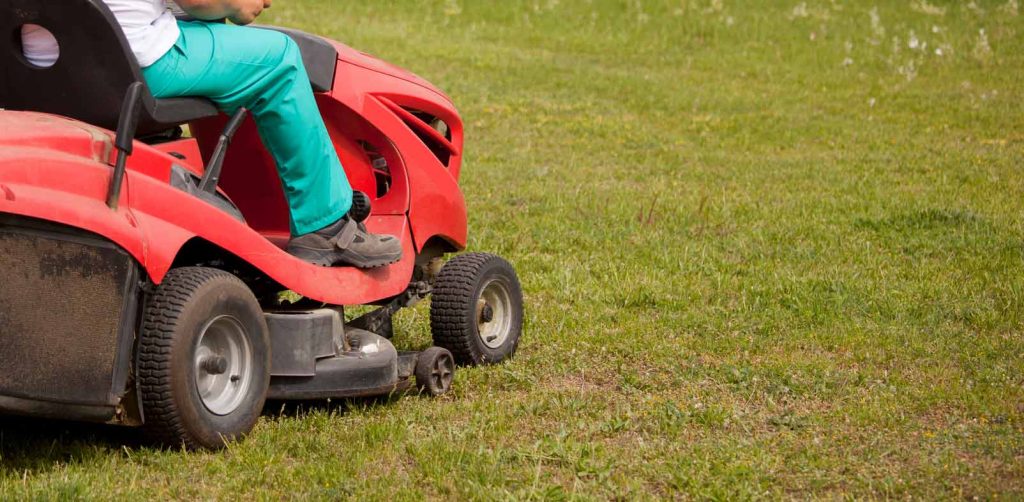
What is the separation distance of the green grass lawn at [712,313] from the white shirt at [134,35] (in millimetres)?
1238

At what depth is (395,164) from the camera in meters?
5.30

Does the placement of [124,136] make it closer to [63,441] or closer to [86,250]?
[86,250]

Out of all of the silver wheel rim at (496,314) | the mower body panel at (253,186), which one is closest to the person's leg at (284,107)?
the mower body panel at (253,186)

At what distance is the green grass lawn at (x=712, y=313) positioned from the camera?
421 centimetres

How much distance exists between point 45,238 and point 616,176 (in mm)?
7080

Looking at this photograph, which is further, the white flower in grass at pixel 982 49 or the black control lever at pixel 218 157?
the white flower in grass at pixel 982 49

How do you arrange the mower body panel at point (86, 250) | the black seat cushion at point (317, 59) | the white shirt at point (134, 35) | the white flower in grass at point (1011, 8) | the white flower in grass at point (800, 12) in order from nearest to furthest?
the mower body panel at point (86, 250) → the white shirt at point (134, 35) → the black seat cushion at point (317, 59) → the white flower in grass at point (1011, 8) → the white flower in grass at point (800, 12)

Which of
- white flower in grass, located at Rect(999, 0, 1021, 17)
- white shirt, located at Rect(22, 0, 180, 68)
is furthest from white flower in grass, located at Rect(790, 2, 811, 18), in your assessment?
white shirt, located at Rect(22, 0, 180, 68)

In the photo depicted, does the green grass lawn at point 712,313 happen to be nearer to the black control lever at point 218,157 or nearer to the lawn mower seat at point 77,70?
the black control lever at point 218,157

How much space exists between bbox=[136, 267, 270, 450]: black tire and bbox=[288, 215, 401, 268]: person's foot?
0.43m

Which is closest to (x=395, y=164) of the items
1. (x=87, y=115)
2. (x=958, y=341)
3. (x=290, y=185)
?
(x=290, y=185)

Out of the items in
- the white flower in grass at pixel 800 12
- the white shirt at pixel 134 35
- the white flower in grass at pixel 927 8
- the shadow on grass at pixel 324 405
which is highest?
the white shirt at pixel 134 35

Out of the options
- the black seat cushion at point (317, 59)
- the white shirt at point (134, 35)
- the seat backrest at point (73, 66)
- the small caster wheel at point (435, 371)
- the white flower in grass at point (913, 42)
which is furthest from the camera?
the white flower in grass at point (913, 42)

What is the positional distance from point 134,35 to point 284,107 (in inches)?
22.5
